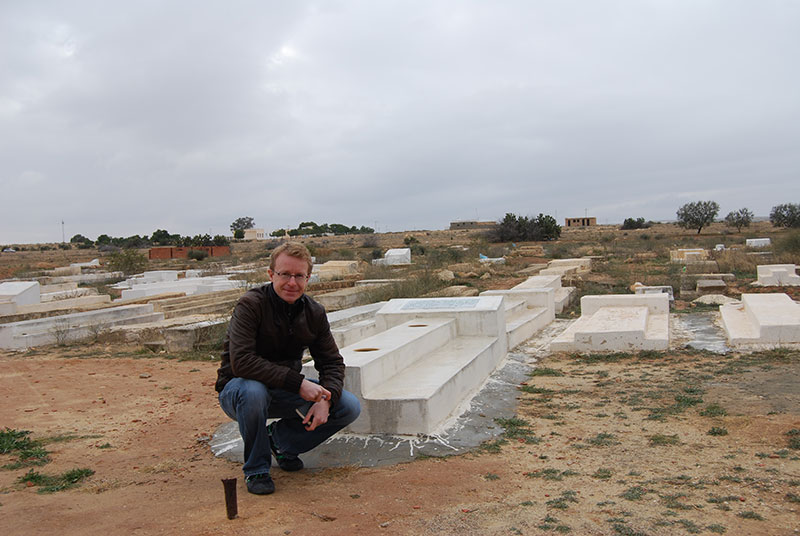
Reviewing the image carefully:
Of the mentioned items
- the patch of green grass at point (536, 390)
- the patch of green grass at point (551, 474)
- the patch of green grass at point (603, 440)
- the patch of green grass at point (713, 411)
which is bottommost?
the patch of green grass at point (536, 390)

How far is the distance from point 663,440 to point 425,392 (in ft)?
5.28

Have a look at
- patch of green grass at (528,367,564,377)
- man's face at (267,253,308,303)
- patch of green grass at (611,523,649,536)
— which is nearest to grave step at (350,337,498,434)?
patch of green grass at (528,367,564,377)

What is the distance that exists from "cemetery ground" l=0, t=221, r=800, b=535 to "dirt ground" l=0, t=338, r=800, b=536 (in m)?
0.01

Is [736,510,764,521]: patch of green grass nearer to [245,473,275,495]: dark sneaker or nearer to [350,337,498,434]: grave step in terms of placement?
[350,337,498,434]: grave step

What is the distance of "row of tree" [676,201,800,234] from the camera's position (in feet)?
167

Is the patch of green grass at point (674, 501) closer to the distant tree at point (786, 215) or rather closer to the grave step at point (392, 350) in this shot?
the grave step at point (392, 350)

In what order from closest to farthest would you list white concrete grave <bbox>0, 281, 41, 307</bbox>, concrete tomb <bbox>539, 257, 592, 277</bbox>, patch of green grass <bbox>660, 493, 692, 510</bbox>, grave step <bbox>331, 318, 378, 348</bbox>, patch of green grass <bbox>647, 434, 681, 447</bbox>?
patch of green grass <bbox>660, 493, 692, 510</bbox>
patch of green grass <bbox>647, 434, 681, 447</bbox>
grave step <bbox>331, 318, 378, 348</bbox>
white concrete grave <bbox>0, 281, 41, 307</bbox>
concrete tomb <bbox>539, 257, 592, 277</bbox>

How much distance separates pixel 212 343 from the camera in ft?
29.8

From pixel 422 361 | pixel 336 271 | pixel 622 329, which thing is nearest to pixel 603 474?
pixel 422 361

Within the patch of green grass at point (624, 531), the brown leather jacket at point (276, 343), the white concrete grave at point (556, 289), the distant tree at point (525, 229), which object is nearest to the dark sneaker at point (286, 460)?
the brown leather jacket at point (276, 343)

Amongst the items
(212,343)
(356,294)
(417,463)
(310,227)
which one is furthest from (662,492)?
(310,227)

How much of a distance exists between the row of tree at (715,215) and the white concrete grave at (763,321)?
48558mm

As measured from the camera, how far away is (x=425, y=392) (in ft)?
14.4

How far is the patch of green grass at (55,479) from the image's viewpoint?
3.43 m
